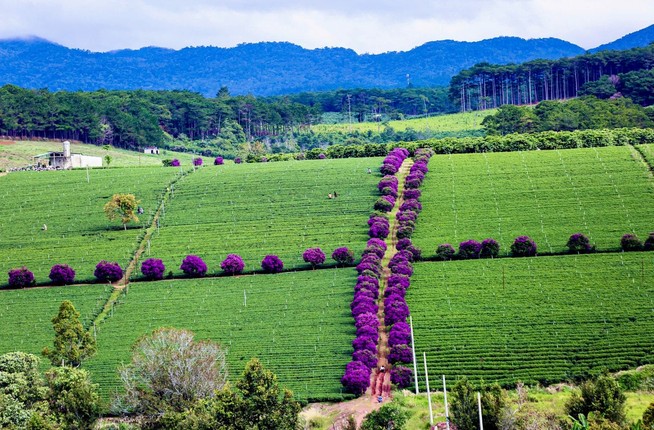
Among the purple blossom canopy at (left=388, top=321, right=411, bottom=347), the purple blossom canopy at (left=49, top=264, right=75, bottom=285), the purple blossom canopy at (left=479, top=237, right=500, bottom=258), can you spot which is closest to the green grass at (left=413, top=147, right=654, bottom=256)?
the purple blossom canopy at (left=479, top=237, right=500, bottom=258)

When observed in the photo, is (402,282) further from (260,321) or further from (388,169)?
(388,169)

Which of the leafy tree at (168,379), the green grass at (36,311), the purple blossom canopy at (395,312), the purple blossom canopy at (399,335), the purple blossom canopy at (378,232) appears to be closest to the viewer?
the leafy tree at (168,379)

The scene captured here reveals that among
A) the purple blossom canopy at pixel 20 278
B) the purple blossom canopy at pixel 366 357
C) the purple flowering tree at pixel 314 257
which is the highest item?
the purple flowering tree at pixel 314 257

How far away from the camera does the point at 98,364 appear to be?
7231 centimetres

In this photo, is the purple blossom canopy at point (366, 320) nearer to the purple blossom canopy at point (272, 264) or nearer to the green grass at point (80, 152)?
the purple blossom canopy at point (272, 264)

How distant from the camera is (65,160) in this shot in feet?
453

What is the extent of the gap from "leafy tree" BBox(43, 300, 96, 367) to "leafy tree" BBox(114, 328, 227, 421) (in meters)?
6.23

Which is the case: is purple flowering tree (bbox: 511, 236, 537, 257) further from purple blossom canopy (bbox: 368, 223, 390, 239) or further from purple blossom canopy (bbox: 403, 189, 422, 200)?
purple blossom canopy (bbox: 403, 189, 422, 200)

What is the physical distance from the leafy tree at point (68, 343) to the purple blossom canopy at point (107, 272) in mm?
15559

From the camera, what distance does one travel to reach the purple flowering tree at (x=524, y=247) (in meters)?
84.6

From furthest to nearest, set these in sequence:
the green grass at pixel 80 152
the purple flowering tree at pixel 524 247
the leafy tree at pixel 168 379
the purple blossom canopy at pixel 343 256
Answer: the green grass at pixel 80 152 → the purple blossom canopy at pixel 343 256 → the purple flowering tree at pixel 524 247 → the leafy tree at pixel 168 379

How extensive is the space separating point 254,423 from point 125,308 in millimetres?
27140

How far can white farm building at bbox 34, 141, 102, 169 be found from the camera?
138 m

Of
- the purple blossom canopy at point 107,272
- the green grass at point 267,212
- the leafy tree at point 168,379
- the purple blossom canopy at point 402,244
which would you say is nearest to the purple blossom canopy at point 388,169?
the green grass at point 267,212
